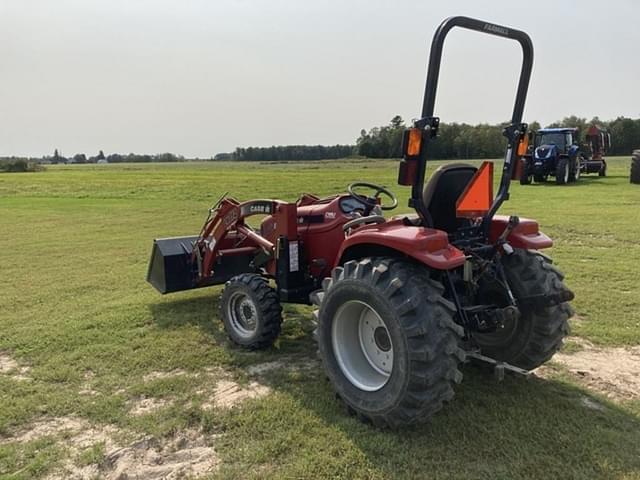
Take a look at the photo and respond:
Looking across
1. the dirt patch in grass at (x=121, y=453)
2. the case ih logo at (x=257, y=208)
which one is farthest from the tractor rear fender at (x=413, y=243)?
the dirt patch in grass at (x=121, y=453)

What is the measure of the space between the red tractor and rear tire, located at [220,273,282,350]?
11 mm

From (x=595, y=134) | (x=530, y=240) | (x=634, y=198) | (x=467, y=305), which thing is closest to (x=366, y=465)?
(x=467, y=305)

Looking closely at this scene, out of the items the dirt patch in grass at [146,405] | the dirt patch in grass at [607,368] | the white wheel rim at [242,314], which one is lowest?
the dirt patch in grass at [146,405]

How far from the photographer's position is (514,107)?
3.92 m

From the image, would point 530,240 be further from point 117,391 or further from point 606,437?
point 117,391

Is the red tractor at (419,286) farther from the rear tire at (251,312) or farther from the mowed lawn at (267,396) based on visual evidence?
the mowed lawn at (267,396)

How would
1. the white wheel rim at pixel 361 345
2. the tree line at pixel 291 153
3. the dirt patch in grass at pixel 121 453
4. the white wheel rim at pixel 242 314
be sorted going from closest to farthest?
the dirt patch in grass at pixel 121 453 < the white wheel rim at pixel 361 345 < the white wheel rim at pixel 242 314 < the tree line at pixel 291 153

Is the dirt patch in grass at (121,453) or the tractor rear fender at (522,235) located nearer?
the dirt patch in grass at (121,453)

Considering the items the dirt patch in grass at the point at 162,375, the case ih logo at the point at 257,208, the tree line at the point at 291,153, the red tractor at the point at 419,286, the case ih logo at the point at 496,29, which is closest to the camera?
the red tractor at the point at 419,286

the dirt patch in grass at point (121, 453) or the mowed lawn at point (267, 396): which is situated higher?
the mowed lawn at point (267, 396)

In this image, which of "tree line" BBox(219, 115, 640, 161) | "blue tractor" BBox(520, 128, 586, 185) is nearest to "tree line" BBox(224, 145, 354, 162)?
"tree line" BBox(219, 115, 640, 161)

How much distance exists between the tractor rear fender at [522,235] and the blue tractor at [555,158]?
19.7m

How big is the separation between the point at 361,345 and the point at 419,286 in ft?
2.63

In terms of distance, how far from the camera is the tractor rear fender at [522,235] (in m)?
4.12
